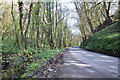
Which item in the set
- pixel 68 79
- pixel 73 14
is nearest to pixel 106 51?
pixel 68 79

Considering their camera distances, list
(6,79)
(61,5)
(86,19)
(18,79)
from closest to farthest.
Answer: (6,79) → (18,79) → (61,5) → (86,19)

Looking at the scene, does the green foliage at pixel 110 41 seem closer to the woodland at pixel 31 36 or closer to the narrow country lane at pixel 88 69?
the woodland at pixel 31 36

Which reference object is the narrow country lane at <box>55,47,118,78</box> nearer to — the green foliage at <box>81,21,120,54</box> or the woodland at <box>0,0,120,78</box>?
the woodland at <box>0,0,120,78</box>

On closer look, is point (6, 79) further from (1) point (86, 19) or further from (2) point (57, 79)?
(1) point (86, 19)

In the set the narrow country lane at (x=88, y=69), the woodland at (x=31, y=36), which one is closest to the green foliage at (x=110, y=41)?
the woodland at (x=31, y=36)

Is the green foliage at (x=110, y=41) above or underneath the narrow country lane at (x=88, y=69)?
above

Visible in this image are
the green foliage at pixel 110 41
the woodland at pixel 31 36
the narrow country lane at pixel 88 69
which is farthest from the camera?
the green foliage at pixel 110 41

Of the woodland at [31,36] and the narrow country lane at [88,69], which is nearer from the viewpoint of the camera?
the narrow country lane at [88,69]

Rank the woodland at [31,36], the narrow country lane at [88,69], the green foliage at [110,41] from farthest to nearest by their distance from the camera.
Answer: the green foliage at [110,41]
the woodland at [31,36]
the narrow country lane at [88,69]

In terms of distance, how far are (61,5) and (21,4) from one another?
15.1 meters

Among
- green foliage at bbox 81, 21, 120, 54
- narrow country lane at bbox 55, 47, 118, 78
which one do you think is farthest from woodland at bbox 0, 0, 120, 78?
narrow country lane at bbox 55, 47, 118, 78

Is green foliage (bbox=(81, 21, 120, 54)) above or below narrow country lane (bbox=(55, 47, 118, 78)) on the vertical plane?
above

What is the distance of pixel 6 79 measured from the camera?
280cm

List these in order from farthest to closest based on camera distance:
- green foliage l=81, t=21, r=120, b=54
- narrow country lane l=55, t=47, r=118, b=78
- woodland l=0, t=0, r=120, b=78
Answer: green foliage l=81, t=21, r=120, b=54, woodland l=0, t=0, r=120, b=78, narrow country lane l=55, t=47, r=118, b=78
